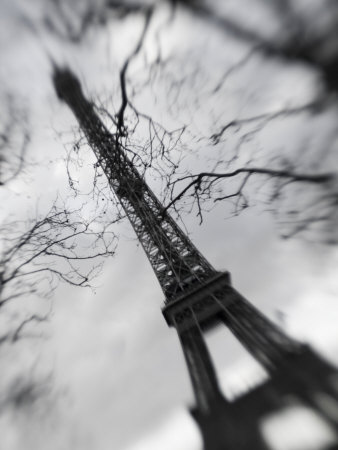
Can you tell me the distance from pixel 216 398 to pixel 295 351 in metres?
4.41

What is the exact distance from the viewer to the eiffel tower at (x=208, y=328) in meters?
8.86

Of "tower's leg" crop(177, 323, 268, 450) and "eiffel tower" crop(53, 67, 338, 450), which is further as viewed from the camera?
"tower's leg" crop(177, 323, 268, 450)

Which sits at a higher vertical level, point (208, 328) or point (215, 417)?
point (208, 328)

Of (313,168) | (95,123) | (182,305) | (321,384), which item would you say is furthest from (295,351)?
(95,123)

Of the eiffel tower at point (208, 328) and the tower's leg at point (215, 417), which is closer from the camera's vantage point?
the eiffel tower at point (208, 328)

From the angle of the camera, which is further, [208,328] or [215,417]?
[208,328]

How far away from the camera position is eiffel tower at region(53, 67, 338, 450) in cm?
886

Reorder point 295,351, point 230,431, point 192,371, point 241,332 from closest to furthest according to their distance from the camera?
1. point 230,431
2. point 295,351
3. point 192,371
4. point 241,332

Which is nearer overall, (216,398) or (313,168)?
(313,168)

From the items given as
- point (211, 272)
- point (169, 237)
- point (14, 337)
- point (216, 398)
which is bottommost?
point (216, 398)

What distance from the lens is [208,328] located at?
1891 cm

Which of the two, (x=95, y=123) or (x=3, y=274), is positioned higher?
(x=95, y=123)

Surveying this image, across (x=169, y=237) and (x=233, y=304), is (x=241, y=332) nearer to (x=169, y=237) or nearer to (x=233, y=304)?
(x=233, y=304)

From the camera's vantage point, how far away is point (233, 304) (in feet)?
59.2
